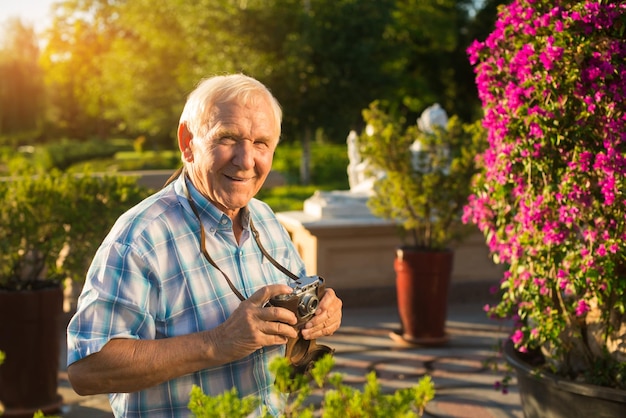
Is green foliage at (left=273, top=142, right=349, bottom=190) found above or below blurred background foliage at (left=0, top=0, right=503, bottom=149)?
below

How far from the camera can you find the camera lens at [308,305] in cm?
217

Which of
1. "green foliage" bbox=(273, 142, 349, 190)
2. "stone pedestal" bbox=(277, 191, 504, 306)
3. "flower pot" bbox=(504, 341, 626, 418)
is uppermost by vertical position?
"flower pot" bbox=(504, 341, 626, 418)

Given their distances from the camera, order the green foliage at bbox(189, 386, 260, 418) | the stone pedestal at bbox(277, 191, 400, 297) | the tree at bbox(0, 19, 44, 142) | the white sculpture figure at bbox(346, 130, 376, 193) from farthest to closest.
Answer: the tree at bbox(0, 19, 44, 142)
the white sculpture figure at bbox(346, 130, 376, 193)
the stone pedestal at bbox(277, 191, 400, 297)
the green foliage at bbox(189, 386, 260, 418)

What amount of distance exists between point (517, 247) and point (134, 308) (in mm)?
2752

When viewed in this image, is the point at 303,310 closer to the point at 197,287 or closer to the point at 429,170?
the point at 197,287

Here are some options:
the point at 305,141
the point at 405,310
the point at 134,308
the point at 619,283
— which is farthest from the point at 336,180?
the point at 134,308

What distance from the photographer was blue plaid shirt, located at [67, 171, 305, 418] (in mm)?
2051

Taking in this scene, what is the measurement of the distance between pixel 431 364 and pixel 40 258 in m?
3.26

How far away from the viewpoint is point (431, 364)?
23.6 feet

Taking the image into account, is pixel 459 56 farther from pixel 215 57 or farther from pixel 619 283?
pixel 619 283

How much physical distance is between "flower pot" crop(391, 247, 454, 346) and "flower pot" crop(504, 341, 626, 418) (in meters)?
3.02

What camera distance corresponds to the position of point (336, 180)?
99.1 ft

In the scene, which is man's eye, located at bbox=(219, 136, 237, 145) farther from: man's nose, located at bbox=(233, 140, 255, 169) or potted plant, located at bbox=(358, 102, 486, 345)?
potted plant, located at bbox=(358, 102, 486, 345)

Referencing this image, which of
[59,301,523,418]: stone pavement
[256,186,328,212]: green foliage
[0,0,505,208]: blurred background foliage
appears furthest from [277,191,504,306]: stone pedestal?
[0,0,505,208]: blurred background foliage
